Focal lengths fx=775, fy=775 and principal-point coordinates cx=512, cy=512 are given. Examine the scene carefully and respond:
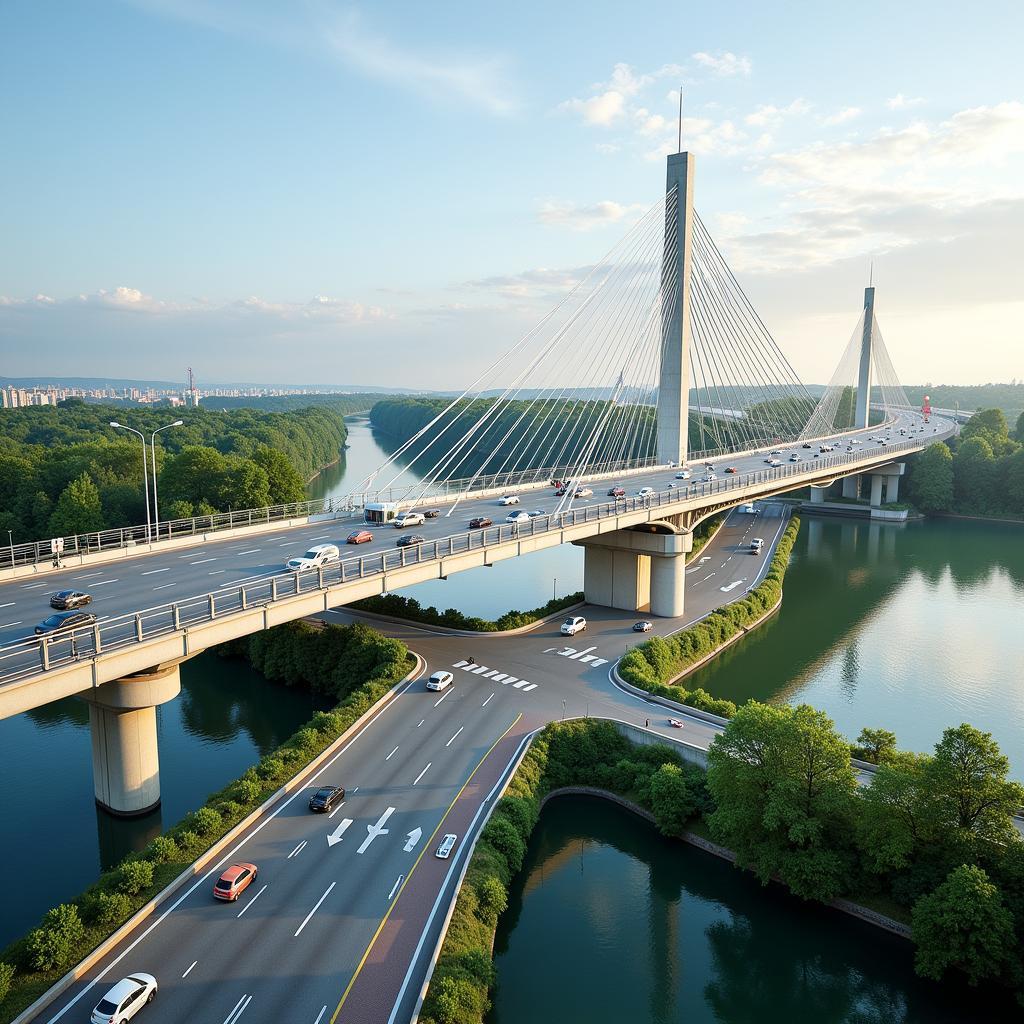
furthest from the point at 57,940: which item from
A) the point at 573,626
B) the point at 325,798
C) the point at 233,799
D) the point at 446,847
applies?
the point at 573,626

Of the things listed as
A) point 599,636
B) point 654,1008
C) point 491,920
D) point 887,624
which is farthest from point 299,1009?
Result: point 887,624

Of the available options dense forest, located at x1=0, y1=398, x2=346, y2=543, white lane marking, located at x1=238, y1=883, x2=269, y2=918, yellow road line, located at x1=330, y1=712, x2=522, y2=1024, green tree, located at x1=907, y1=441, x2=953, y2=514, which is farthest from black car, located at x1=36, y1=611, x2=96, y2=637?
green tree, located at x1=907, y1=441, x2=953, y2=514

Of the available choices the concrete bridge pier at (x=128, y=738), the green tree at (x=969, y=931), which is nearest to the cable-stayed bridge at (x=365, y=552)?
the concrete bridge pier at (x=128, y=738)

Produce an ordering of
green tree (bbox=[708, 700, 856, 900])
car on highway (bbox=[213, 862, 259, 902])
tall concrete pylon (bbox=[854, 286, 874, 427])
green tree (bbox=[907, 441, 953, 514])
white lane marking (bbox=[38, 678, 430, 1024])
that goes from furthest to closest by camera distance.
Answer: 1. tall concrete pylon (bbox=[854, 286, 874, 427])
2. green tree (bbox=[907, 441, 953, 514])
3. green tree (bbox=[708, 700, 856, 900])
4. car on highway (bbox=[213, 862, 259, 902])
5. white lane marking (bbox=[38, 678, 430, 1024])

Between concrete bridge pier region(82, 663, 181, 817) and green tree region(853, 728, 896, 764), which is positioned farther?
green tree region(853, 728, 896, 764)

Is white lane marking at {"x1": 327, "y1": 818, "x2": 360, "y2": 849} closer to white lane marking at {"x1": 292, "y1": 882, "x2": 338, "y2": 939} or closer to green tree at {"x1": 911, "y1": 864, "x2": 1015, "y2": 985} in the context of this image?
white lane marking at {"x1": 292, "y1": 882, "x2": 338, "y2": 939}

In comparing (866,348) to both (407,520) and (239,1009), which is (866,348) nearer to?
(407,520)

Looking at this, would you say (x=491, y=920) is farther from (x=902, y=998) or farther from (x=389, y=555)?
(x=389, y=555)

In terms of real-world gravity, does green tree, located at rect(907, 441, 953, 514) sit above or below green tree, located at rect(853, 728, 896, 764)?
above
